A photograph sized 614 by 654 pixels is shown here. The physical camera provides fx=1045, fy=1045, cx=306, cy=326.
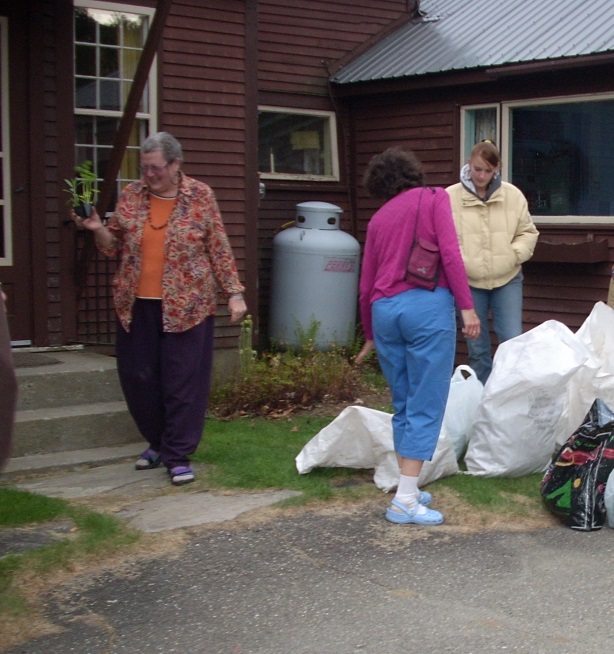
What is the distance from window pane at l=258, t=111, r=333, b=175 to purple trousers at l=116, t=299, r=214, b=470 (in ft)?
17.9

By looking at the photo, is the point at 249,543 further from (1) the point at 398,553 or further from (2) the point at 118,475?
(2) the point at 118,475

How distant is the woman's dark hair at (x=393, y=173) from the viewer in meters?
5.02

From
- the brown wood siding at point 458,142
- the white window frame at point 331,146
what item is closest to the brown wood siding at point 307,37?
the white window frame at point 331,146

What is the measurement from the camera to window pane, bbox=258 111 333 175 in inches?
430

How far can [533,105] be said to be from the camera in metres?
9.87

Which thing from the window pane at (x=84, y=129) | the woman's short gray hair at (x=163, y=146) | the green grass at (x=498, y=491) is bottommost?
the green grass at (x=498, y=491)

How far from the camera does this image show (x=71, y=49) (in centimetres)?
776

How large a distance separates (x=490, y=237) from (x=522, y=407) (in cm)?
144

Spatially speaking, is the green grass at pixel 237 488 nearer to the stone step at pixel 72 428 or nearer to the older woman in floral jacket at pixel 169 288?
the older woman in floral jacket at pixel 169 288

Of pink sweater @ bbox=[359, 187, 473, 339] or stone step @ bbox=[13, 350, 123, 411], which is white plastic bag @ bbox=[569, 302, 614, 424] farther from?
stone step @ bbox=[13, 350, 123, 411]

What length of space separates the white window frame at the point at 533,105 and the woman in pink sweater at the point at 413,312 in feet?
A: 15.6

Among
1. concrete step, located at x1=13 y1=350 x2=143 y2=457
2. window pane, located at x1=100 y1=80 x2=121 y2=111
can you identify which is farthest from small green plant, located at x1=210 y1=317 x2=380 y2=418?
window pane, located at x1=100 y1=80 x2=121 y2=111

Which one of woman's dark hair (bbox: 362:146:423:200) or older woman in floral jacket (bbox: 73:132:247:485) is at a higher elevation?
woman's dark hair (bbox: 362:146:423:200)

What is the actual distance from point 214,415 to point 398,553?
10.5 ft
